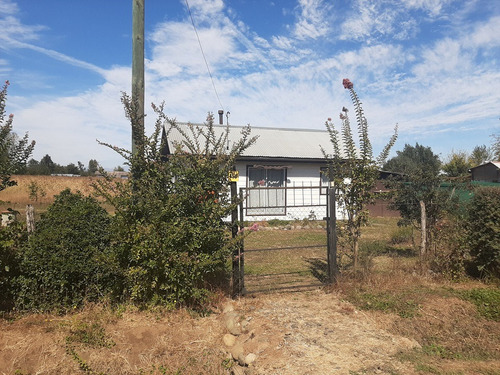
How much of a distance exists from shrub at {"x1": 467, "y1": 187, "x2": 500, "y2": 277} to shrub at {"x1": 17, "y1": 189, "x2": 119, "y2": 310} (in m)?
6.09

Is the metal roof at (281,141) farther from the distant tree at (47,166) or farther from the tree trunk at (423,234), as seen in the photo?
the distant tree at (47,166)

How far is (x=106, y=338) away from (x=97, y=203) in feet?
6.65

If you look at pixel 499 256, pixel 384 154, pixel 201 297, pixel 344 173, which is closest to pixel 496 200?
pixel 499 256

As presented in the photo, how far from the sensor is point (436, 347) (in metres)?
4.12

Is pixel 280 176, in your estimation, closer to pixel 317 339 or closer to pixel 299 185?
pixel 299 185

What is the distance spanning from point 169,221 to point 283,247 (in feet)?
14.0

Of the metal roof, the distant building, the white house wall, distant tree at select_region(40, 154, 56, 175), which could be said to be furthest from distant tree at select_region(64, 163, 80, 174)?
the distant building

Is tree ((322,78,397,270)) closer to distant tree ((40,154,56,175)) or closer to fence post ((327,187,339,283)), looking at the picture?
fence post ((327,187,339,283))

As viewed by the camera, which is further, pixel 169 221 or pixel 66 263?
pixel 169 221

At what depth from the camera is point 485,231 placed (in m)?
6.22

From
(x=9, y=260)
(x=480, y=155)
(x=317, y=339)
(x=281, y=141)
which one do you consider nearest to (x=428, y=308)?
(x=317, y=339)

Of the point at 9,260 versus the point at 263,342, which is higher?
the point at 9,260

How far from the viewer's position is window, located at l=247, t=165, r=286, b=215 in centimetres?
1425

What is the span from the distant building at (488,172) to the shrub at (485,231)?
19.4 meters
